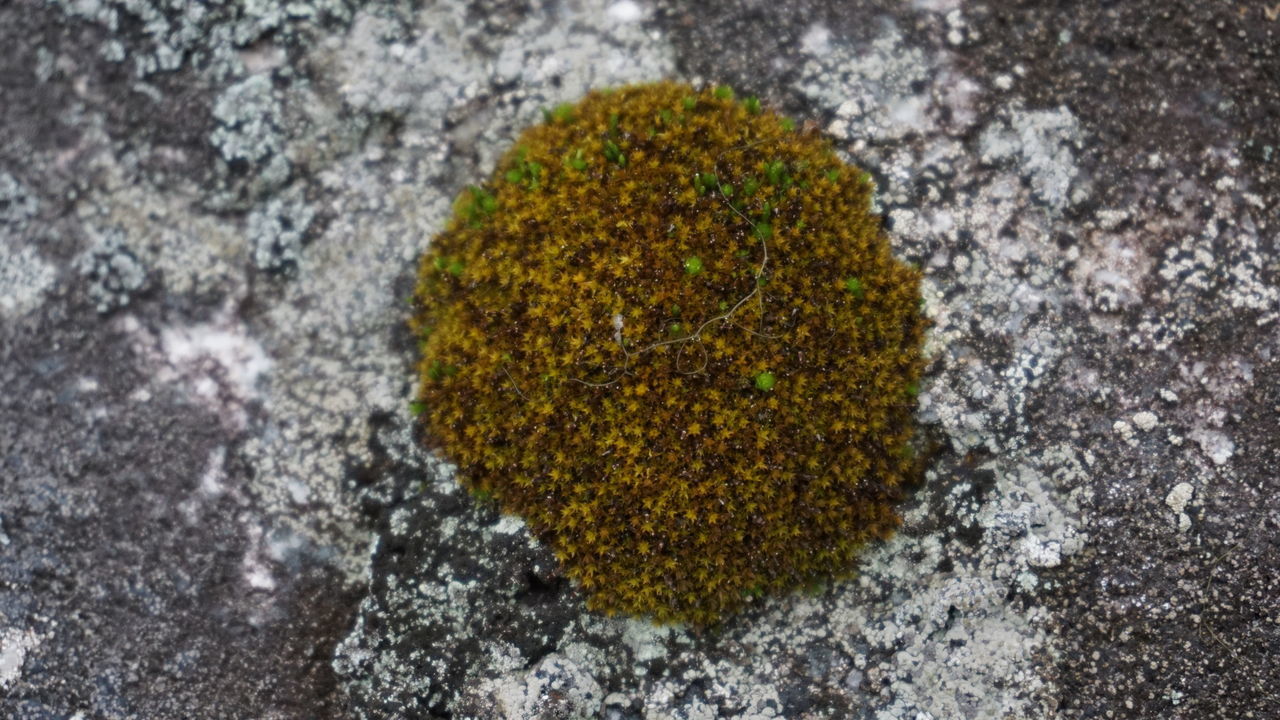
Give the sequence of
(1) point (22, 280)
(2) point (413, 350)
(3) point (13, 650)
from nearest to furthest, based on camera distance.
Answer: (3) point (13, 650) → (2) point (413, 350) → (1) point (22, 280)

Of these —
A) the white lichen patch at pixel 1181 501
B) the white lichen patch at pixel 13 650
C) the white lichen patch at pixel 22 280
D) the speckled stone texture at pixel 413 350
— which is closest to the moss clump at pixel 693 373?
the speckled stone texture at pixel 413 350

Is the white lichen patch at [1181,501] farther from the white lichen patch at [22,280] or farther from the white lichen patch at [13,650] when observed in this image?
the white lichen patch at [22,280]

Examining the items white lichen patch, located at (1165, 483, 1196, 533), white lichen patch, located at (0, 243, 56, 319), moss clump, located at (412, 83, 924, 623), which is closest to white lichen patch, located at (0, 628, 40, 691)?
white lichen patch, located at (0, 243, 56, 319)

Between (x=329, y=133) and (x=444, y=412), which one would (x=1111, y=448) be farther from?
(x=329, y=133)

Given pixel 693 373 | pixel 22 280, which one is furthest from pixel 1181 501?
pixel 22 280

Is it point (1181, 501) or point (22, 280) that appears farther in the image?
point (22, 280)

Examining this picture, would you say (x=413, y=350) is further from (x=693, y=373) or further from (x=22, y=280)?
(x=22, y=280)

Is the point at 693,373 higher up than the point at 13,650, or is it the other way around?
the point at 693,373
